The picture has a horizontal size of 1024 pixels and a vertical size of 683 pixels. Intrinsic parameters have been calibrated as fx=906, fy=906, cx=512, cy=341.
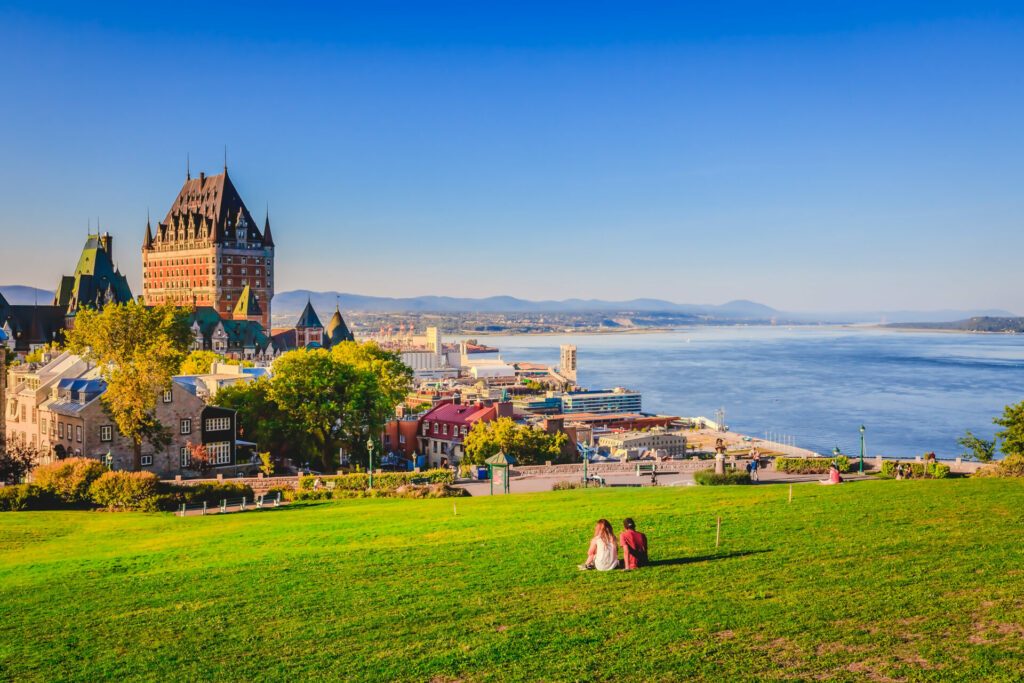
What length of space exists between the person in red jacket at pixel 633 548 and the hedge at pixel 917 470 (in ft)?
66.5

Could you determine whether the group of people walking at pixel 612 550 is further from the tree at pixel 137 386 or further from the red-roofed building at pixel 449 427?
the red-roofed building at pixel 449 427

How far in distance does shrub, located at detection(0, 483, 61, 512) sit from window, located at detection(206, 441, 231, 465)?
1716cm

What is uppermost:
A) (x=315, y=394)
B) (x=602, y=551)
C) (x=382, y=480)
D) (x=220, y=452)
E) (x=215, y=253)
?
(x=215, y=253)

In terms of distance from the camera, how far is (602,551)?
55.9ft

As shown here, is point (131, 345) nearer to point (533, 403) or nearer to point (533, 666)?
point (533, 666)

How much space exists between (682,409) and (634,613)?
154979mm

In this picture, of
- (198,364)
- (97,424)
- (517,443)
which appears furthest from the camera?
(198,364)

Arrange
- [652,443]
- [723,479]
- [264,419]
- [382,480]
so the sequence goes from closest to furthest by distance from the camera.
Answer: [723,479], [382,480], [264,419], [652,443]

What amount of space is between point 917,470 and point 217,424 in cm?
3623

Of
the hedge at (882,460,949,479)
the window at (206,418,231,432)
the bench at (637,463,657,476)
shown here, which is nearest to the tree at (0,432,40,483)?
the window at (206,418,231,432)

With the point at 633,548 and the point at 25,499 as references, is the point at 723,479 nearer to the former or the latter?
the point at 633,548

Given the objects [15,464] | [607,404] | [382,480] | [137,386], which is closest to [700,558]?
[382,480]

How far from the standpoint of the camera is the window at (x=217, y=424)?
5100 centimetres

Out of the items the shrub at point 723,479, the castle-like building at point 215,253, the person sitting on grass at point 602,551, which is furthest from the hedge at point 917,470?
the castle-like building at point 215,253
